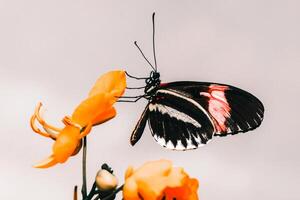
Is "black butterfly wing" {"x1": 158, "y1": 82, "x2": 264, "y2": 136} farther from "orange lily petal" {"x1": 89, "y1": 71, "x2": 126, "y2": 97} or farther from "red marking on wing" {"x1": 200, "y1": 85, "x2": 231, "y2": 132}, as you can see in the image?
"orange lily petal" {"x1": 89, "y1": 71, "x2": 126, "y2": 97}

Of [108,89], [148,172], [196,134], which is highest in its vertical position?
[108,89]

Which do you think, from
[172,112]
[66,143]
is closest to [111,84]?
[66,143]

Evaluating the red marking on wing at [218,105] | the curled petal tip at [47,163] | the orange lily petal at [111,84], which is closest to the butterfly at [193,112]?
the red marking on wing at [218,105]

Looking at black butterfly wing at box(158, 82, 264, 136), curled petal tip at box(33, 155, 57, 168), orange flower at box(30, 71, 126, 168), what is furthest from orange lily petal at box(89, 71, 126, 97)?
black butterfly wing at box(158, 82, 264, 136)

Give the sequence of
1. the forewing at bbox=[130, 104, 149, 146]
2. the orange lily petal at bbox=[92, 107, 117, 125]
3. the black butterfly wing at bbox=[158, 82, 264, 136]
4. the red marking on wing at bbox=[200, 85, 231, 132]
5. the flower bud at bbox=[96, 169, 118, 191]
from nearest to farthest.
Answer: the flower bud at bbox=[96, 169, 118, 191]
the orange lily petal at bbox=[92, 107, 117, 125]
the forewing at bbox=[130, 104, 149, 146]
the black butterfly wing at bbox=[158, 82, 264, 136]
the red marking on wing at bbox=[200, 85, 231, 132]

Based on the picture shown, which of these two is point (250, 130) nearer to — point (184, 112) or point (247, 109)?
point (247, 109)

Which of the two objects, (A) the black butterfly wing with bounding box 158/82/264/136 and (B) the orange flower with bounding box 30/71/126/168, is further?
(A) the black butterfly wing with bounding box 158/82/264/136

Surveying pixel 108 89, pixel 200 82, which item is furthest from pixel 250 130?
pixel 108 89
